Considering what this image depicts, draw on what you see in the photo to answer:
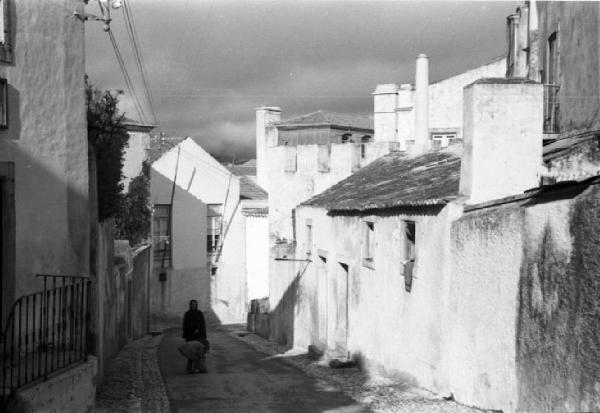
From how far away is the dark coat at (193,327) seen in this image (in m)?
15.4

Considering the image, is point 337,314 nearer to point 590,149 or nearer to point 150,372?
point 150,372

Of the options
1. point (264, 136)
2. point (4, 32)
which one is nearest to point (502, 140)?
point (4, 32)

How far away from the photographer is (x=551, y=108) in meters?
17.9

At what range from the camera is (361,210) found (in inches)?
648

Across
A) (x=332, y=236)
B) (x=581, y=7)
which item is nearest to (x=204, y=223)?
(x=332, y=236)

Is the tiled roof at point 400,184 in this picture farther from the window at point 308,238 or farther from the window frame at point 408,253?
the window at point 308,238

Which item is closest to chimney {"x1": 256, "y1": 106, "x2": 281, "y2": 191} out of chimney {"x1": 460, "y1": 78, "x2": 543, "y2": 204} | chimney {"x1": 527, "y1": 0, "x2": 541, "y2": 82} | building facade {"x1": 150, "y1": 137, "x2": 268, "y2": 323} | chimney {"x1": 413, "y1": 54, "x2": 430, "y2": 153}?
building facade {"x1": 150, "y1": 137, "x2": 268, "y2": 323}

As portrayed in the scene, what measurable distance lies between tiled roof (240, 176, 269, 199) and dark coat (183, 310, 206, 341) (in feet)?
83.7

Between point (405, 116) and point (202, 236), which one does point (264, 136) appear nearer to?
point (202, 236)

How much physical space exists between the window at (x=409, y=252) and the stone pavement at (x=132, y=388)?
4.60m

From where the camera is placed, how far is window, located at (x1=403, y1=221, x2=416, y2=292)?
13.4 m

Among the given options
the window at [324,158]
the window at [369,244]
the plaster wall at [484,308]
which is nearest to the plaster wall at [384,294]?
the window at [369,244]

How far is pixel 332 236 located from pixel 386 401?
25.9 feet

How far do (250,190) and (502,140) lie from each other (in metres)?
31.0
